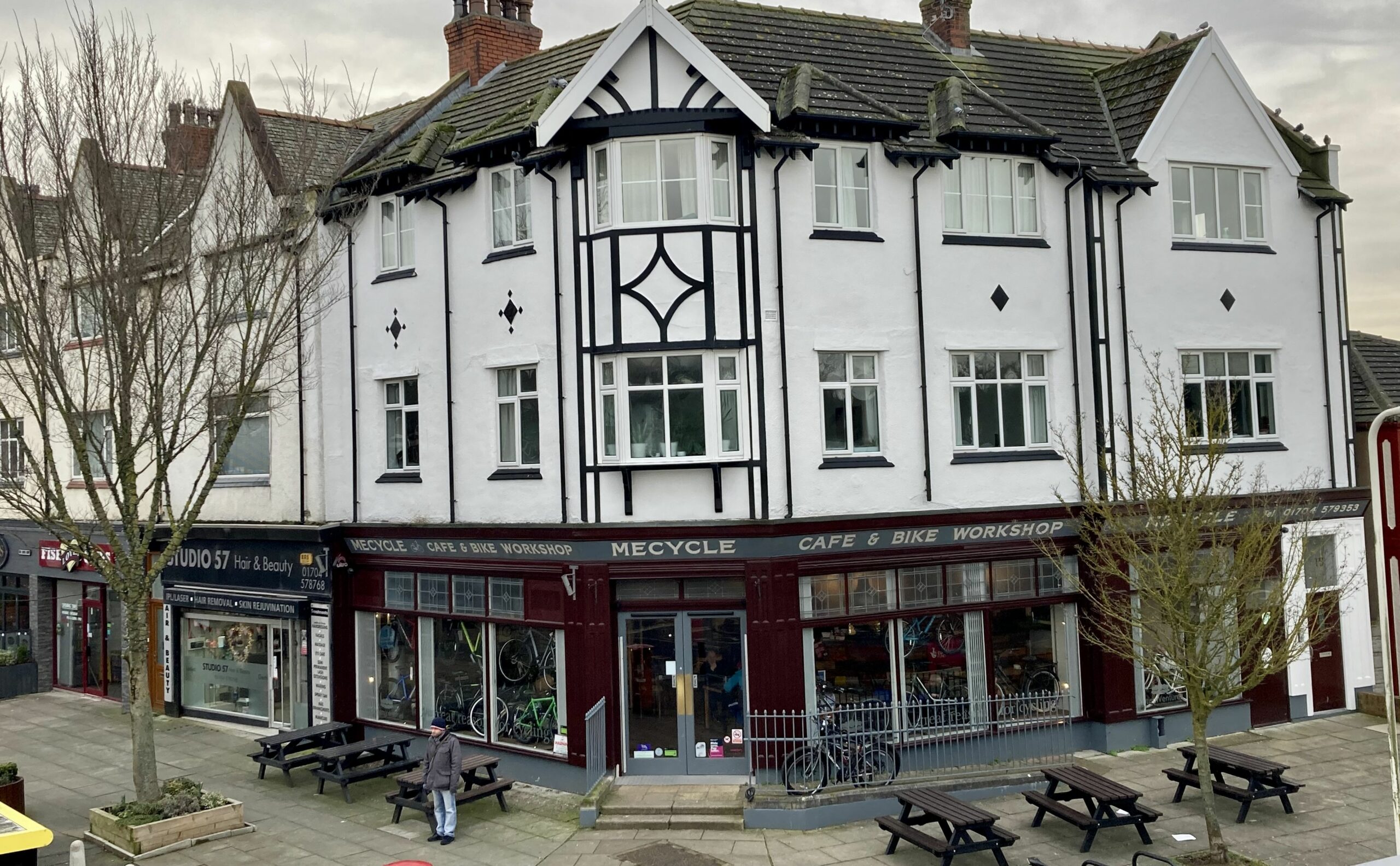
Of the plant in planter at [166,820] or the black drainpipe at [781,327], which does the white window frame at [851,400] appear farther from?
the plant in planter at [166,820]

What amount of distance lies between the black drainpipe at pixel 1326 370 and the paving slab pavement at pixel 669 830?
14.6ft

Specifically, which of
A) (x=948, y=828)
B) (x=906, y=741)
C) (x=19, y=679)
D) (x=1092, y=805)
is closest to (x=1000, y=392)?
(x=906, y=741)

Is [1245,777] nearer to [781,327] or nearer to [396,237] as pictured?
[781,327]

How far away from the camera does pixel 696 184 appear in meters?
17.2

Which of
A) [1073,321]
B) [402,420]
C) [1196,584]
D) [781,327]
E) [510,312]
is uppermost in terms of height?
[510,312]

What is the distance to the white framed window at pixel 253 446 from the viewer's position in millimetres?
22500

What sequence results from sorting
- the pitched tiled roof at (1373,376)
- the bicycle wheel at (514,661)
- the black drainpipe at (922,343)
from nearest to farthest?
the black drainpipe at (922,343) < the bicycle wheel at (514,661) < the pitched tiled roof at (1373,376)

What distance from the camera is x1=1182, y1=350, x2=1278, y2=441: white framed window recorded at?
20.2m

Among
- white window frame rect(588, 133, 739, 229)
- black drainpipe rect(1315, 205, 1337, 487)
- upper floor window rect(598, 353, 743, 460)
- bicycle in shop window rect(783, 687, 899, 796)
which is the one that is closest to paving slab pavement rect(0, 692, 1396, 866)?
bicycle in shop window rect(783, 687, 899, 796)

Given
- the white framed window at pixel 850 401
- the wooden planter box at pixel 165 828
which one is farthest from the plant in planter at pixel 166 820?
the white framed window at pixel 850 401

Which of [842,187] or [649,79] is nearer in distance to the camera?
[649,79]

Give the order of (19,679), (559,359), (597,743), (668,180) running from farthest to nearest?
(19,679) → (559,359) → (668,180) → (597,743)

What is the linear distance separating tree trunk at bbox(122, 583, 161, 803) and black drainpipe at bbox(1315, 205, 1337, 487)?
19.0m

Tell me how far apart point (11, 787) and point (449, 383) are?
27.0 ft
